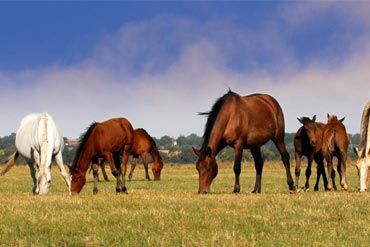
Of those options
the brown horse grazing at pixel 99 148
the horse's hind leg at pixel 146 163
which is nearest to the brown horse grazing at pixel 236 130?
the brown horse grazing at pixel 99 148

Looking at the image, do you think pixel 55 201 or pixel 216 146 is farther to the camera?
pixel 216 146

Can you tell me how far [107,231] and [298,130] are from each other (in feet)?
38.6

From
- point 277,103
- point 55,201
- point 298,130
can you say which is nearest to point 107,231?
point 55,201

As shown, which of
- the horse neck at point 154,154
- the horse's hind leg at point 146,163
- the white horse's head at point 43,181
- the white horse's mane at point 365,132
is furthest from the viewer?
the horse neck at point 154,154

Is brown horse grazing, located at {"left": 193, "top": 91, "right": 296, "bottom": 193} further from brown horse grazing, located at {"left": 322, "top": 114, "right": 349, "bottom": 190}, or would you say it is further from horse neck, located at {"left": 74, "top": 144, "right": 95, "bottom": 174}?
horse neck, located at {"left": 74, "top": 144, "right": 95, "bottom": 174}

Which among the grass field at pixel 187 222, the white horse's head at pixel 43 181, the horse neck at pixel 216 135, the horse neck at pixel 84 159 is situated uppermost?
A: the horse neck at pixel 216 135

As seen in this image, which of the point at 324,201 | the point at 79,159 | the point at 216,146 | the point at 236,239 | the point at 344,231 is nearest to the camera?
the point at 236,239

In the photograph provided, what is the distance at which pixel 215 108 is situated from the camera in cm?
1378

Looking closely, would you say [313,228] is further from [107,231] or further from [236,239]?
[107,231]

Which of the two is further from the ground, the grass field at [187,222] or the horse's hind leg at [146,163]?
the horse's hind leg at [146,163]

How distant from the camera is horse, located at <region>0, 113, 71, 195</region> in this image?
13.6 m

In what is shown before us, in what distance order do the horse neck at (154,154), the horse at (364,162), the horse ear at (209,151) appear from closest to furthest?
the horse ear at (209,151)
the horse at (364,162)
the horse neck at (154,154)

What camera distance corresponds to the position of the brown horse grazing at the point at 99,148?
15.4 m

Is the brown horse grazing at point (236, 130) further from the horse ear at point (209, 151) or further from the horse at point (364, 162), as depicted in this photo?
the horse at point (364, 162)
